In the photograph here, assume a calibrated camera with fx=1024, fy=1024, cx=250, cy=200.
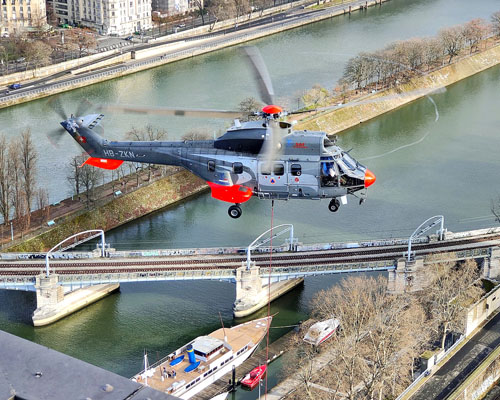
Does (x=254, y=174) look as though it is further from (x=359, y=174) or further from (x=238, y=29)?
(x=238, y=29)

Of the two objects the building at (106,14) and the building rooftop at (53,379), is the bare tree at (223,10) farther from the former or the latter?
the building rooftop at (53,379)

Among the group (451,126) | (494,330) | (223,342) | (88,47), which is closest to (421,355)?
(494,330)

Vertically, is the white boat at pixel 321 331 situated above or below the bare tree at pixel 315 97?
below

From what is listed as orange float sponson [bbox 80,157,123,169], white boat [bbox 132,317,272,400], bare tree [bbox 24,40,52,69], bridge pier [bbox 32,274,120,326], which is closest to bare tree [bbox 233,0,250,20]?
bare tree [bbox 24,40,52,69]

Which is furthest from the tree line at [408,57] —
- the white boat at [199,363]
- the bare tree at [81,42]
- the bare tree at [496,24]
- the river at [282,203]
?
the white boat at [199,363]

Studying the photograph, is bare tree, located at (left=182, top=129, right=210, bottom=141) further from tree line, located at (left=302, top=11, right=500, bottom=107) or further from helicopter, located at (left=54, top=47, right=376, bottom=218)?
helicopter, located at (left=54, top=47, right=376, bottom=218)

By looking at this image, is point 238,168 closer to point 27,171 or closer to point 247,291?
point 247,291


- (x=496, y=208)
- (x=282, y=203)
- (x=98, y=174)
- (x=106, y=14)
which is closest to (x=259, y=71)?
(x=282, y=203)
